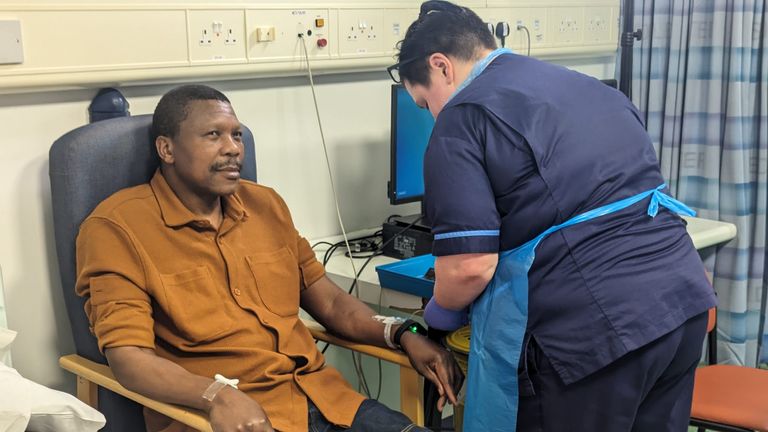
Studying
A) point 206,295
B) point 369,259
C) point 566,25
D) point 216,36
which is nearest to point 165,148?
point 206,295

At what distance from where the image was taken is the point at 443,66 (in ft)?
5.52

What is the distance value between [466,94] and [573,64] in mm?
1945

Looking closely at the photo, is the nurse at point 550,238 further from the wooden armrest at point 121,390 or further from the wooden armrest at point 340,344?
the wooden armrest at point 121,390

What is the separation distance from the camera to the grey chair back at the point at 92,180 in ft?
6.22

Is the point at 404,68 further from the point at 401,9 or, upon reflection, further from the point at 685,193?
the point at 685,193

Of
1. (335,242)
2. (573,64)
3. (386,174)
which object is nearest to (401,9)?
(386,174)

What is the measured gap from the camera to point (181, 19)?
2203 mm

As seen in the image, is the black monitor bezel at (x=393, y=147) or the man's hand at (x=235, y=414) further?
the black monitor bezel at (x=393, y=147)

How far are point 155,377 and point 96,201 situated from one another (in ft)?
1.44

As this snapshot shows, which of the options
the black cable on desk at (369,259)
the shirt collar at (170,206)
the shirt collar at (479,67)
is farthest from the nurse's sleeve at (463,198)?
the black cable on desk at (369,259)

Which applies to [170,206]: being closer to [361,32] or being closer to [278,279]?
[278,279]

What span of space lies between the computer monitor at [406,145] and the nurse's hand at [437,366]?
2.41ft

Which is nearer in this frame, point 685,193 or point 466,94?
point 466,94

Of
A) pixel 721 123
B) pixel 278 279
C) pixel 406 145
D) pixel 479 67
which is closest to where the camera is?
pixel 479 67
